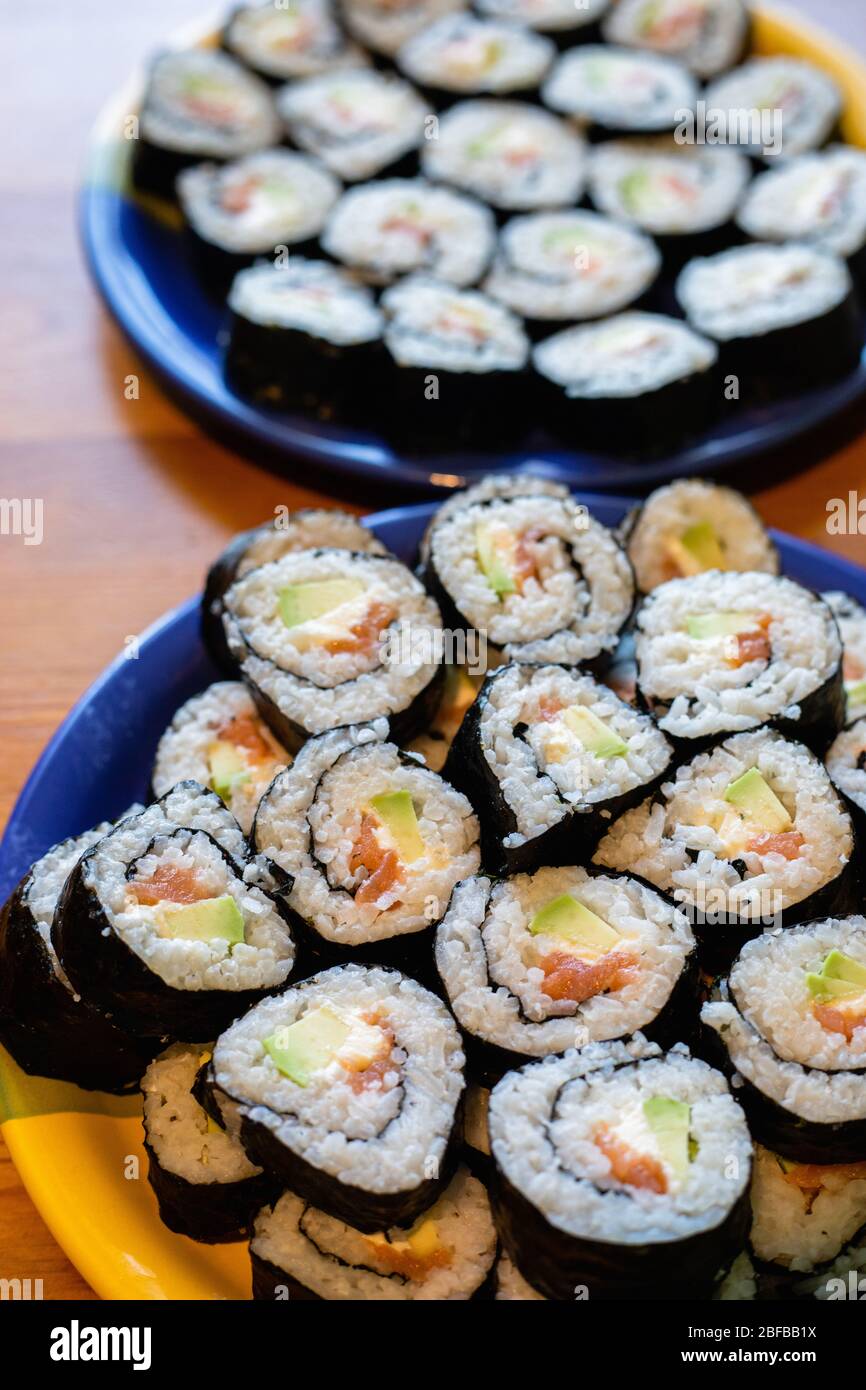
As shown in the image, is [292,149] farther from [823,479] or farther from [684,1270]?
[684,1270]

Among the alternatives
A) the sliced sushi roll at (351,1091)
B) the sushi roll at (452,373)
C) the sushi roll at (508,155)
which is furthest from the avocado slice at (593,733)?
the sushi roll at (508,155)

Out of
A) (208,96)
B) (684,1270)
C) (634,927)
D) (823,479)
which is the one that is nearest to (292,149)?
(208,96)

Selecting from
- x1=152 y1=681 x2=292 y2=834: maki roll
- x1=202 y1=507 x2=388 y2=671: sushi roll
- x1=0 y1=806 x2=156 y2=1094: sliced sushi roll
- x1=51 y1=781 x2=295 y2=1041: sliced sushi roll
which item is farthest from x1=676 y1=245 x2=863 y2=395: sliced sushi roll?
x1=0 y1=806 x2=156 y2=1094: sliced sushi roll

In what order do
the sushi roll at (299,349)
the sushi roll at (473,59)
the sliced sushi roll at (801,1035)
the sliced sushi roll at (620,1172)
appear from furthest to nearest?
the sushi roll at (473,59)
the sushi roll at (299,349)
the sliced sushi roll at (801,1035)
the sliced sushi roll at (620,1172)

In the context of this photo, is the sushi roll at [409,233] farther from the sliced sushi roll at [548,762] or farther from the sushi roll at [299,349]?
the sliced sushi roll at [548,762]

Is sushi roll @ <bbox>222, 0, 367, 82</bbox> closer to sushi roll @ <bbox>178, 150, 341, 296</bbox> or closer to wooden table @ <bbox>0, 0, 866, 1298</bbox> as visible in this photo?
sushi roll @ <bbox>178, 150, 341, 296</bbox>

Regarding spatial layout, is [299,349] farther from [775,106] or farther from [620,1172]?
[620,1172]
